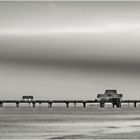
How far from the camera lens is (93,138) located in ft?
284

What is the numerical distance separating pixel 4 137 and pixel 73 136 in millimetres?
9640

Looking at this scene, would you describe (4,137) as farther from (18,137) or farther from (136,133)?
(136,133)

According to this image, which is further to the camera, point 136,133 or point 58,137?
point 136,133

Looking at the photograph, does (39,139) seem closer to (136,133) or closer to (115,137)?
(115,137)

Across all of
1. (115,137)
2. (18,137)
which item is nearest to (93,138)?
(115,137)

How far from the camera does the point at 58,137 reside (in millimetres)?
88188

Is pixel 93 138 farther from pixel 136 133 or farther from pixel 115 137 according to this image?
pixel 136 133

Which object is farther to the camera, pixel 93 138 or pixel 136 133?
pixel 136 133

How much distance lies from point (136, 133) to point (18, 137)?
1808 cm

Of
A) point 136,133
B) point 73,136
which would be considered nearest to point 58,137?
point 73,136

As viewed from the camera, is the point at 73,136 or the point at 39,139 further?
the point at 73,136

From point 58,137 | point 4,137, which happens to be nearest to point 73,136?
point 58,137

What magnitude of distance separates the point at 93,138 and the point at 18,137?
34.5 feet

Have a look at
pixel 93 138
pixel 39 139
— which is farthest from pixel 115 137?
pixel 39 139
